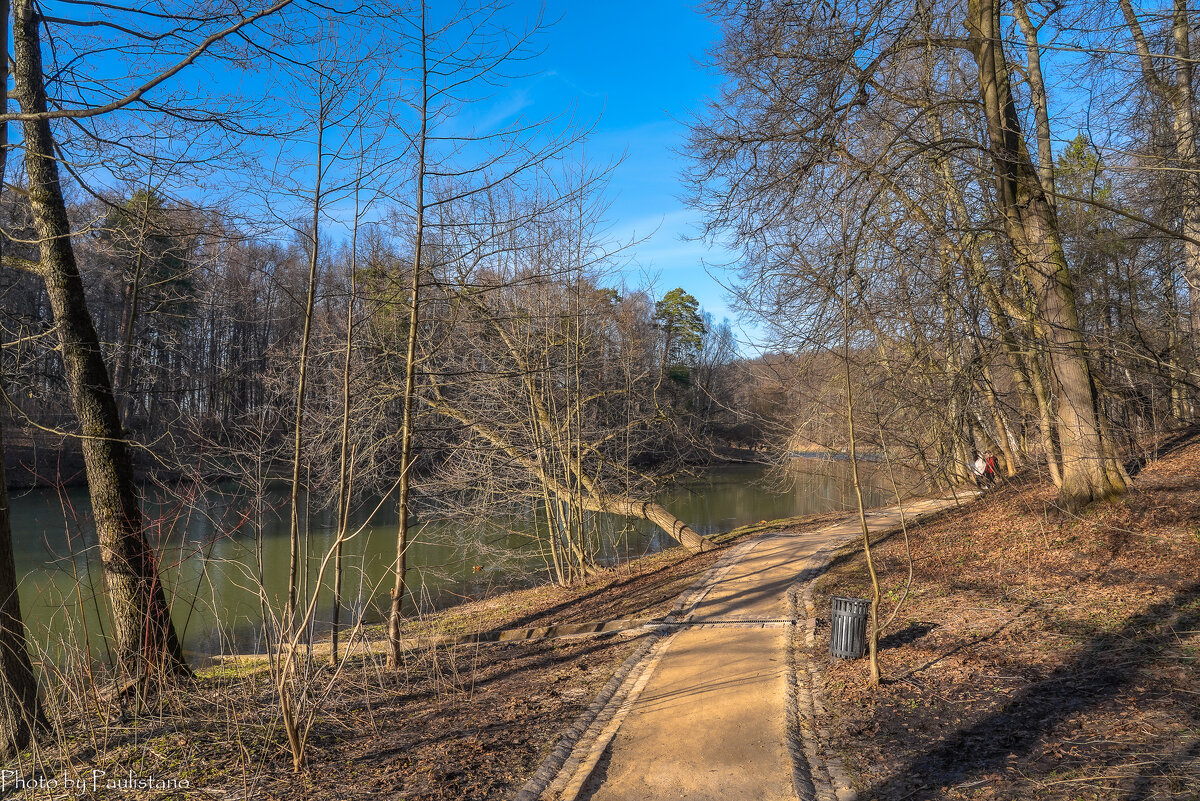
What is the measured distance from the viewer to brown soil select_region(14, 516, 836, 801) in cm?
411

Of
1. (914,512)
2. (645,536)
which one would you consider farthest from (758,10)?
(645,536)

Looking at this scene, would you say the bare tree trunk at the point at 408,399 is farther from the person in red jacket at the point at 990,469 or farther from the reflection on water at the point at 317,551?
the person in red jacket at the point at 990,469

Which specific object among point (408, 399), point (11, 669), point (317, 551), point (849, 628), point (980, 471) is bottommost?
point (849, 628)

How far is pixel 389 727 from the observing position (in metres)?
5.11

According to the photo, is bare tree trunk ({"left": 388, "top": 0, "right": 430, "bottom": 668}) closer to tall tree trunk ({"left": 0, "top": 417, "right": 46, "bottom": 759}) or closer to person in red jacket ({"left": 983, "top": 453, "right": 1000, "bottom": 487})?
tall tree trunk ({"left": 0, "top": 417, "right": 46, "bottom": 759})

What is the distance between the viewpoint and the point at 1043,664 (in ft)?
18.1

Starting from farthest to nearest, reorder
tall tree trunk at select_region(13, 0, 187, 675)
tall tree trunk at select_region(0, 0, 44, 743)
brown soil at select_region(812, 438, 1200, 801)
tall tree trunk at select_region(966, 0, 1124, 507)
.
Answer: tall tree trunk at select_region(966, 0, 1124, 507) → tall tree trunk at select_region(13, 0, 187, 675) → tall tree trunk at select_region(0, 0, 44, 743) → brown soil at select_region(812, 438, 1200, 801)

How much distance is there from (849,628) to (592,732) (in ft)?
8.48

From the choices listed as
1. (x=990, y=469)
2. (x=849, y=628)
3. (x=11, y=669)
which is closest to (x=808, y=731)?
(x=849, y=628)

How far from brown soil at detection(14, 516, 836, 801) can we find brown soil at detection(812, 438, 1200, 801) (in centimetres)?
224

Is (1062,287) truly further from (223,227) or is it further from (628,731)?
(223,227)

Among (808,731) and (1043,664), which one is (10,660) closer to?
(808,731)

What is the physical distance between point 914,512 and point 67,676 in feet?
47.2

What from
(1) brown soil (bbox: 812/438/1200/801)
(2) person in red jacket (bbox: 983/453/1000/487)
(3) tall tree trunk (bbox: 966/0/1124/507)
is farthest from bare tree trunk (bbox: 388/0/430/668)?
(2) person in red jacket (bbox: 983/453/1000/487)
